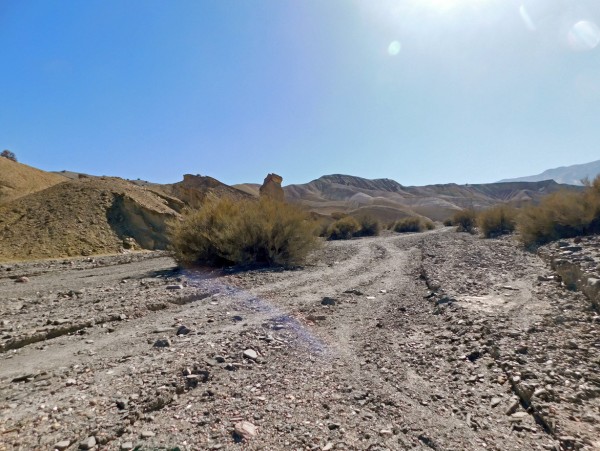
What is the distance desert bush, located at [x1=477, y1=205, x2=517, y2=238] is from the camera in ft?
84.0

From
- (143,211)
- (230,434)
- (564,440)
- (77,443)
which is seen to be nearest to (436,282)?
(564,440)

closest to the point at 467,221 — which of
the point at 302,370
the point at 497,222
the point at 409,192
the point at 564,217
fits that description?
the point at 497,222

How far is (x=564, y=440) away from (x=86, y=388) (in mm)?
4342

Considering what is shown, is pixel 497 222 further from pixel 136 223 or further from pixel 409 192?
pixel 409 192

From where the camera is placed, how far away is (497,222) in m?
26.0

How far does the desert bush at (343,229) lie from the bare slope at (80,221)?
14311 millimetres

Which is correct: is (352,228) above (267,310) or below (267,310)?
above

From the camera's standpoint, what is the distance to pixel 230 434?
298cm

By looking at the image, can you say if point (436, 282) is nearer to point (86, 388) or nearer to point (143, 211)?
point (86, 388)

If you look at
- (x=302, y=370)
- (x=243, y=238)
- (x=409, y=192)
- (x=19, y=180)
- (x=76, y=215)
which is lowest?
(x=302, y=370)

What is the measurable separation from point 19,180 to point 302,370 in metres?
35.6

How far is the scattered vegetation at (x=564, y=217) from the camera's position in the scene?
14.6 m

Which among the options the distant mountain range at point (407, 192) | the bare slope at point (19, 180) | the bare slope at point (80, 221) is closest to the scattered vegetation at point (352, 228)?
the bare slope at point (80, 221)

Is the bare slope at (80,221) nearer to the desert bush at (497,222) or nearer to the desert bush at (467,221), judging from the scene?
the desert bush at (497,222)
